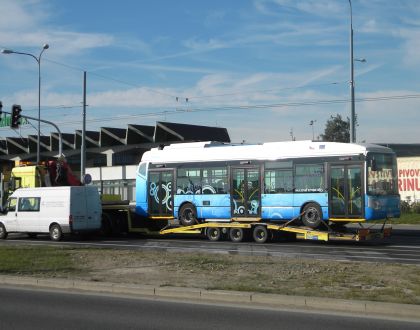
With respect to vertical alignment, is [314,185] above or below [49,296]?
above

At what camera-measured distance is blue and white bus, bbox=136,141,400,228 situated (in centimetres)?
1964

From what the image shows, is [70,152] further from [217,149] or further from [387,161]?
[387,161]

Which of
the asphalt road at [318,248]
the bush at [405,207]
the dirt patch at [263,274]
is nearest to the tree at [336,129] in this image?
the bush at [405,207]

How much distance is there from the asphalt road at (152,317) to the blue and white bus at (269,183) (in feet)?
36.3

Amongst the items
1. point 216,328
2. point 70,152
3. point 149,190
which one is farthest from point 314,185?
point 70,152

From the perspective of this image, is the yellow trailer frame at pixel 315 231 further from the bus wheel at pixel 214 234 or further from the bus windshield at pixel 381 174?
the bus windshield at pixel 381 174

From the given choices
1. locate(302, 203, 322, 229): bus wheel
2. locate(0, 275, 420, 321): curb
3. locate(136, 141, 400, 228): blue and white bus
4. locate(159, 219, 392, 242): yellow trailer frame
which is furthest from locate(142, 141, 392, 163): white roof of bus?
locate(0, 275, 420, 321): curb

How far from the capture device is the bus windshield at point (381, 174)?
1947cm

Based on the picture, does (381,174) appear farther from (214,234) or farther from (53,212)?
(53,212)

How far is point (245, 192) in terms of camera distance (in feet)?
72.1

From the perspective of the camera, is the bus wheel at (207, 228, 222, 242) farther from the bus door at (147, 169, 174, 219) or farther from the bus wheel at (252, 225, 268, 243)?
the bus door at (147, 169, 174, 219)

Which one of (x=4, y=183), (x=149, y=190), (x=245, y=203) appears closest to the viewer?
(x=245, y=203)

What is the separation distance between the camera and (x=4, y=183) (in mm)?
29125

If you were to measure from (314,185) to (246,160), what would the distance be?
3010 mm
